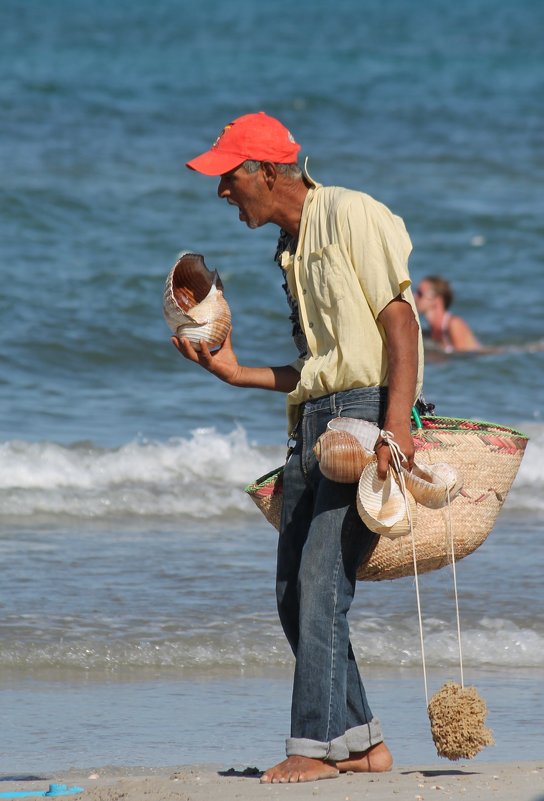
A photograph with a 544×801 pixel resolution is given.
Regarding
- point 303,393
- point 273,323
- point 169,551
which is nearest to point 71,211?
point 273,323

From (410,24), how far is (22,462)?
37.4 m

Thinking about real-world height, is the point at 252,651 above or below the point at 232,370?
below

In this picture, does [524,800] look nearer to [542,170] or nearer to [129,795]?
[129,795]

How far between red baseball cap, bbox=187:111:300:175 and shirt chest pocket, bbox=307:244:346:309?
273 millimetres

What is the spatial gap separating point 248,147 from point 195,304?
1.63 feet

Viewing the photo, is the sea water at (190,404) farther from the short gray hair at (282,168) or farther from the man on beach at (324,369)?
the short gray hair at (282,168)

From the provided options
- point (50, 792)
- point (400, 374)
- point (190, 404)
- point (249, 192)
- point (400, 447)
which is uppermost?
point (190, 404)

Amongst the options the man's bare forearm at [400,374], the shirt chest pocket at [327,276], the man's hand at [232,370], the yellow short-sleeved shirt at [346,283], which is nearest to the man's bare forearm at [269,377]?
the man's hand at [232,370]

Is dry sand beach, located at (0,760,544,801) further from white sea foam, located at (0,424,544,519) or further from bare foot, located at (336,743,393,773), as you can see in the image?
white sea foam, located at (0,424,544,519)

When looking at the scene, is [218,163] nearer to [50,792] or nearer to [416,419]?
[416,419]

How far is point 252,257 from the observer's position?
1487 cm

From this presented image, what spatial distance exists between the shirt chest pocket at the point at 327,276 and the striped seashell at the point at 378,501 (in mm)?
421

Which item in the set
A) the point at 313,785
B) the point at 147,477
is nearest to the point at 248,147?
the point at 313,785

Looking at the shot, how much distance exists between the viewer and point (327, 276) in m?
→ 3.35
